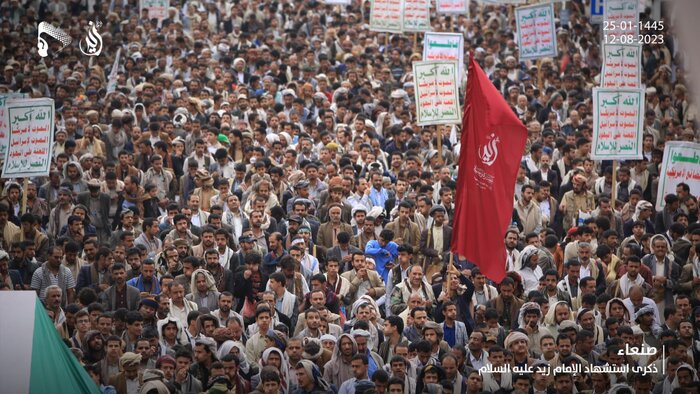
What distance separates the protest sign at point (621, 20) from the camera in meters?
20.7

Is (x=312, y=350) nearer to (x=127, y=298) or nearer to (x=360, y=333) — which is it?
(x=360, y=333)

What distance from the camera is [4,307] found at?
375 inches

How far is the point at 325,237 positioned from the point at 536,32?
9731 millimetres

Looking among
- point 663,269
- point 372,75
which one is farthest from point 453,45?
point 663,269

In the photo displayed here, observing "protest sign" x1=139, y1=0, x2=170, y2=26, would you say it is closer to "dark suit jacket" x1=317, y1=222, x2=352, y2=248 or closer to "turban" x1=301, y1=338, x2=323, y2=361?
"dark suit jacket" x1=317, y1=222, x2=352, y2=248

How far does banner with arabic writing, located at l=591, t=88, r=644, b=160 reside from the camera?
16953 mm

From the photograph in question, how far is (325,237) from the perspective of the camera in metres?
15.7

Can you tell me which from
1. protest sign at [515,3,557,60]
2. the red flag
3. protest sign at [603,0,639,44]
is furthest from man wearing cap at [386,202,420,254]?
protest sign at [515,3,557,60]

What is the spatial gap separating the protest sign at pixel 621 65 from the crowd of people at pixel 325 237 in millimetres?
1060

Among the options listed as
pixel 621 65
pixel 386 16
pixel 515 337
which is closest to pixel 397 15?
pixel 386 16

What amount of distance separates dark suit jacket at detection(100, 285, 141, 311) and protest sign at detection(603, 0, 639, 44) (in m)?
10.1

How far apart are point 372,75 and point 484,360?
530 inches

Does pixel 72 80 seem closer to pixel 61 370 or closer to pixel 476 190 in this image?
pixel 476 190

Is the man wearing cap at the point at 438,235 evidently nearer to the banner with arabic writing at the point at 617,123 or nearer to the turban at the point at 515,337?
the banner with arabic writing at the point at 617,123
